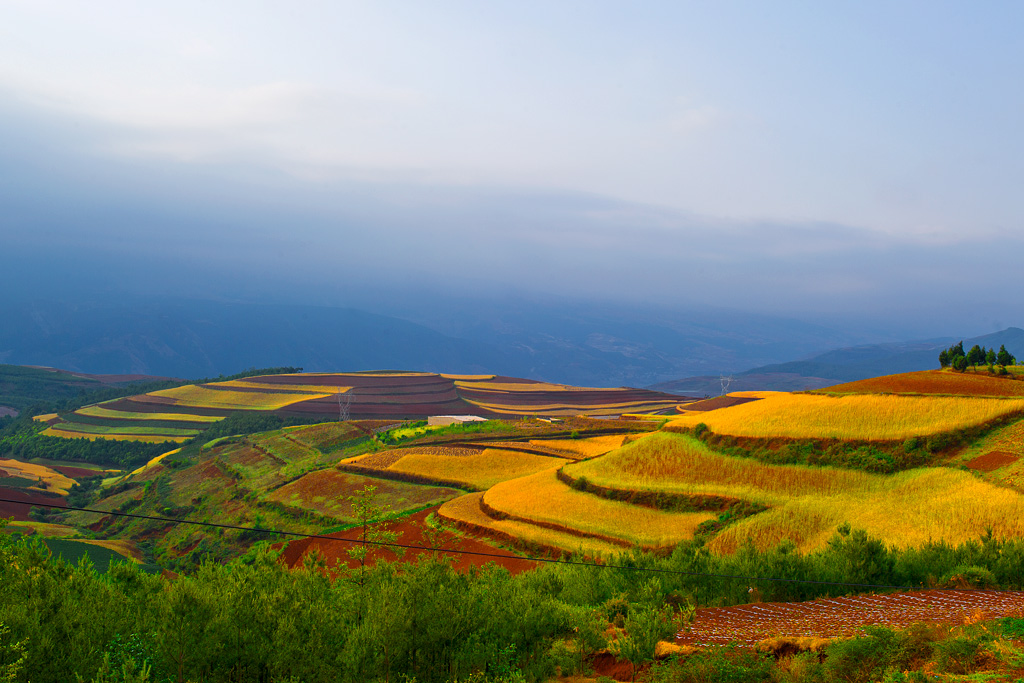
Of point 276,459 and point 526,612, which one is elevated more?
point 526,612

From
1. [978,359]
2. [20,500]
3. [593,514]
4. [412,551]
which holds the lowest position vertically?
[20,500]

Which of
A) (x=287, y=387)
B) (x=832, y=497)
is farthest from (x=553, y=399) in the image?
(x=832, y=497)

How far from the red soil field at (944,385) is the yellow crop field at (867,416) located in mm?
2851

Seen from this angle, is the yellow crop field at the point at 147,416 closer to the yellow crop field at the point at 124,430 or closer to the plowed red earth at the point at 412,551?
the yellow crop field at the point at 124,430

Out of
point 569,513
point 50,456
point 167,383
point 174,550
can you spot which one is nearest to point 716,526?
point 569,513

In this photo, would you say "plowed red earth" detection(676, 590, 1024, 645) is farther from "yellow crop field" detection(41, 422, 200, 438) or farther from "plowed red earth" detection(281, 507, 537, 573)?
"yellow crop field" detection(41, 422, 200, 438)

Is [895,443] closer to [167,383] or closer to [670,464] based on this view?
[670,464]

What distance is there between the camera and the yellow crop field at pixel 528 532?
120 ft

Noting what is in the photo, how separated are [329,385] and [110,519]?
8972 centimetres

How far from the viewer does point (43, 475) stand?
9388 cm

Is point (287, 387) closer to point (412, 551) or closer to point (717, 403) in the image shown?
point (717, 403)

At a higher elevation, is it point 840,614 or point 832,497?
point 832,497

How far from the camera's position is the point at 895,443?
136 feet

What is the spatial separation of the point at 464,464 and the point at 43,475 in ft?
220
